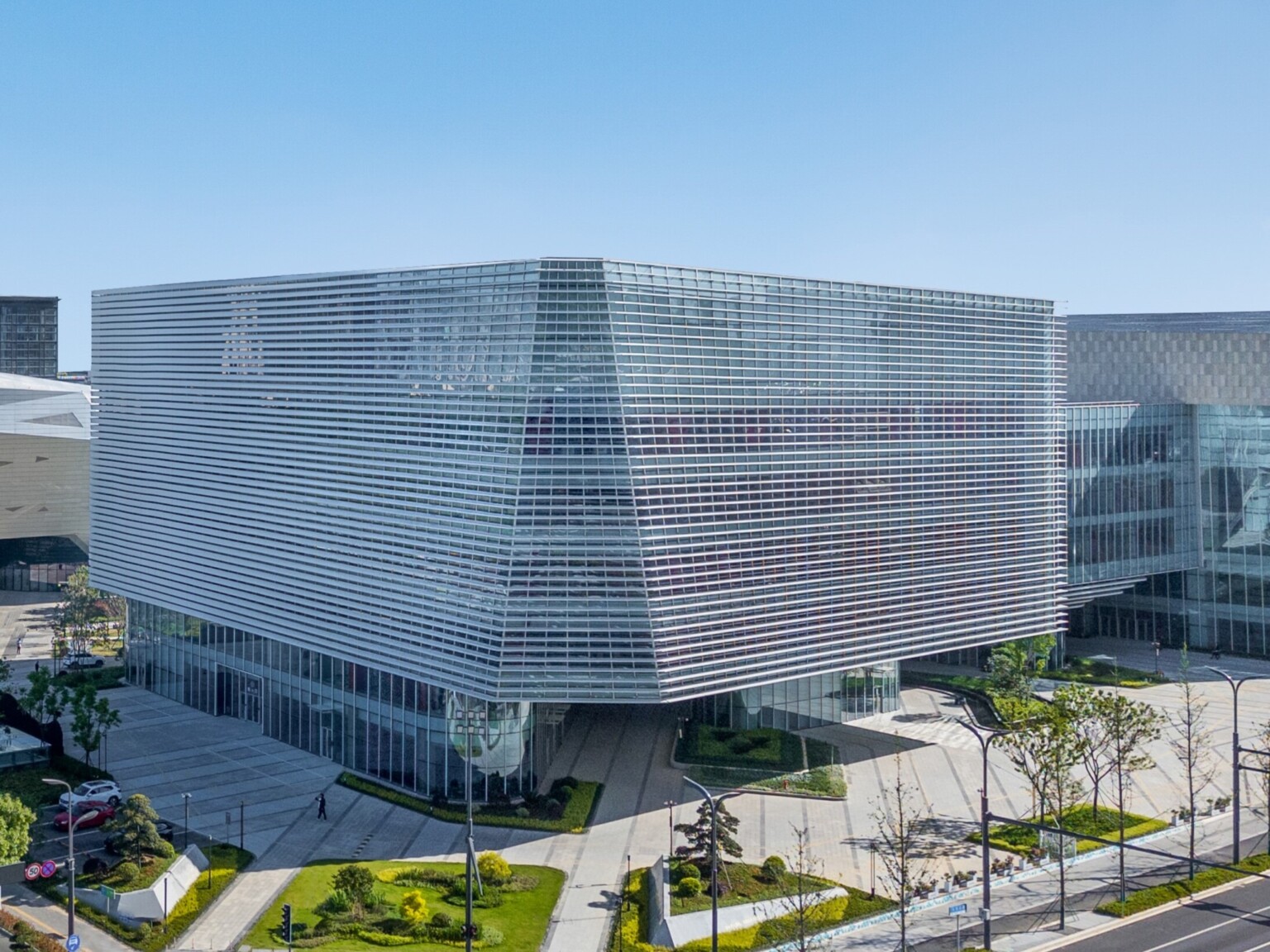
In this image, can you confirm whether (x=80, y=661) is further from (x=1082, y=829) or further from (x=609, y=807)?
(x=1082, y=829)

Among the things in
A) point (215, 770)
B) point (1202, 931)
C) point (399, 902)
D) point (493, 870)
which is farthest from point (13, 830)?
point (1202, 931)

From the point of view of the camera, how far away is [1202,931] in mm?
44656

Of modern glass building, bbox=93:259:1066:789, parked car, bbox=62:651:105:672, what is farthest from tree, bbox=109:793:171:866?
parked car, bbox=62:651:105:672

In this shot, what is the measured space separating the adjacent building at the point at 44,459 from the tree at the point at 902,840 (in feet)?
282

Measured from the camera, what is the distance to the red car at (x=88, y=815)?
186 ft

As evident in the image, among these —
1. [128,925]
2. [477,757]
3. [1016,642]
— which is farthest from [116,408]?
[1016,642]

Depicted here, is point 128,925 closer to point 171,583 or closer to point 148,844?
point 148,844

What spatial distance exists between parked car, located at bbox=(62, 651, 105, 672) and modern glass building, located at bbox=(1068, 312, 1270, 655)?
260 feet

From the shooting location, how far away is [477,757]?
61531 millimetres

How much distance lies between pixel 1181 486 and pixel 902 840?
223ft

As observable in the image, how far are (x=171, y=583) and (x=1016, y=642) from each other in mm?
59199

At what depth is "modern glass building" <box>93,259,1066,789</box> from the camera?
5728 cm

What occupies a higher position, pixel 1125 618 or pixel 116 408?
pixel 116 408

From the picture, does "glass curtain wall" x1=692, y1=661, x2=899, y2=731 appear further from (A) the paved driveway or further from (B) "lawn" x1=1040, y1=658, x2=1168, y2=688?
(A) the paved driveway
